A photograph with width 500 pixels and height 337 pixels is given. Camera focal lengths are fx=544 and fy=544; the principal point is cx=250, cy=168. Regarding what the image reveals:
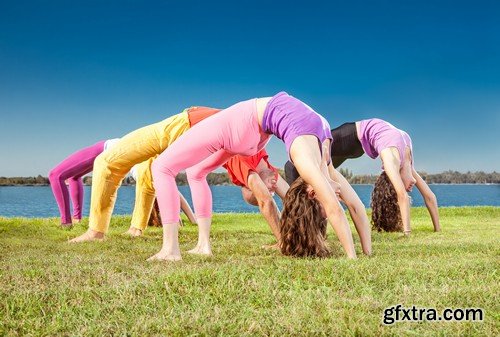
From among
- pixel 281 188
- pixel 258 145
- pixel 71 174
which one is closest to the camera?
pixel 258 145

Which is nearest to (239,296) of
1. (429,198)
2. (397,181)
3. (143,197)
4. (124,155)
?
(124,155)

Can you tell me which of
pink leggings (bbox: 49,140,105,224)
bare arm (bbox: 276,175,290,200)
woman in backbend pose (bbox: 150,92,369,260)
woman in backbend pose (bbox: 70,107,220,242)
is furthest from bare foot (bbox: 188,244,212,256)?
pink leggings (bbox: 49,140,105,224)

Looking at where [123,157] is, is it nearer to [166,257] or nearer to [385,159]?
[166,257]

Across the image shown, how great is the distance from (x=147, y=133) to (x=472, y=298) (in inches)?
193

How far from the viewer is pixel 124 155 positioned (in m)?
7.52

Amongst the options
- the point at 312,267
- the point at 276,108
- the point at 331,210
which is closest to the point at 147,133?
the point at 276,108

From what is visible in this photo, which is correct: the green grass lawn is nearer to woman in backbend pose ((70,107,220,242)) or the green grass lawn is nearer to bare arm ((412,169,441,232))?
woman in backbend pose ((70,107,220,242))

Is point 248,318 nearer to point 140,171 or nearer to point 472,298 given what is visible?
point 472,298

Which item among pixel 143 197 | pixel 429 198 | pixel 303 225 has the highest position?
pixel 143 197

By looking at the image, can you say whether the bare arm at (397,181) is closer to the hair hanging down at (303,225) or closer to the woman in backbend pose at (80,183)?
the hair hanging down at (303,225)

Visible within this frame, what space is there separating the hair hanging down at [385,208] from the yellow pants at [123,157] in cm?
468

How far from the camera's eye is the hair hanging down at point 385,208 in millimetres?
10164

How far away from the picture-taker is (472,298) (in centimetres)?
356

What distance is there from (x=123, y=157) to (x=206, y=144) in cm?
235
